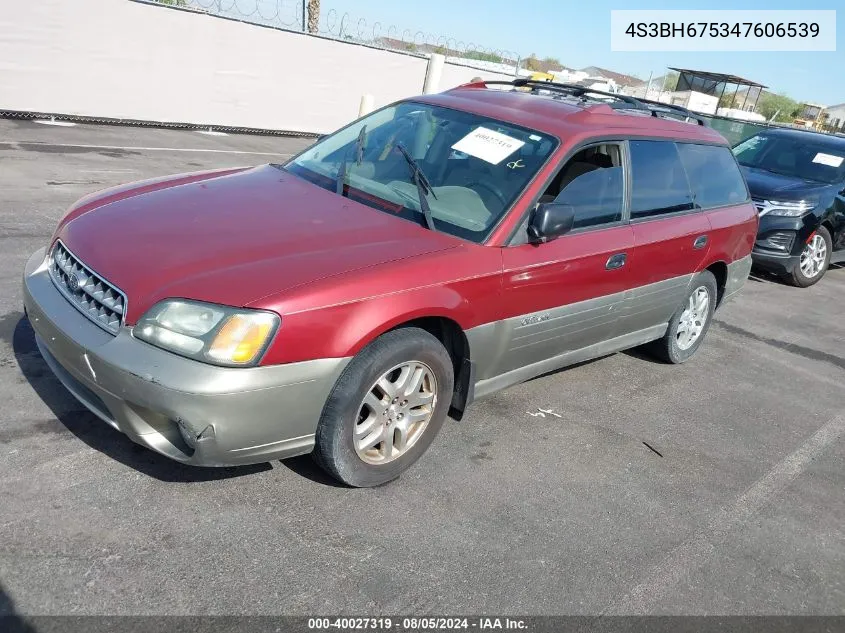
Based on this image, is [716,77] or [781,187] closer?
[781,187]

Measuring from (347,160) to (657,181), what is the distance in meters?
1.99

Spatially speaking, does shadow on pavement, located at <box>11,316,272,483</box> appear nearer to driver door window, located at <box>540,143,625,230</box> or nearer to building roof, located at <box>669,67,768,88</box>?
driver door window, located at <box>540,143,625,230</box>

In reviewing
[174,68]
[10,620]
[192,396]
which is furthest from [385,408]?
[174,68]

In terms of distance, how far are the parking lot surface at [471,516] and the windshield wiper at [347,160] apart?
40 centimetres

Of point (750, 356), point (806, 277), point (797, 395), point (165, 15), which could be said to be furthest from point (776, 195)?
point (165, 15)

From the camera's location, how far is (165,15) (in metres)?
13.8

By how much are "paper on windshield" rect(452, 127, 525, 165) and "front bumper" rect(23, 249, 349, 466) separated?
1612mm

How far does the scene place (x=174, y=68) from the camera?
14344 millimetres

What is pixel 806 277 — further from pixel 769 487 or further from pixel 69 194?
pixel 69 194

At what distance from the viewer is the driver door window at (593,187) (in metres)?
4.00

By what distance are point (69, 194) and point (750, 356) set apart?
6.83 meters

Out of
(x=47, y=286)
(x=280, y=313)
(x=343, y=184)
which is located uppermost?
(x=343, y=184)

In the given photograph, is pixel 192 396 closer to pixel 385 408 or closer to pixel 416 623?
pixel 385 408

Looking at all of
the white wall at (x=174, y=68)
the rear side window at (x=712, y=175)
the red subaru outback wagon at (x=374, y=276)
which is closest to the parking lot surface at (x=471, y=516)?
the red subaru outback wagon at (x=374, y=276)
